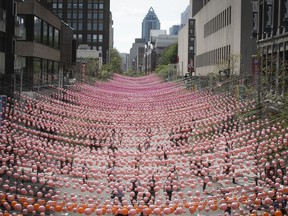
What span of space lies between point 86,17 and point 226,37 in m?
105

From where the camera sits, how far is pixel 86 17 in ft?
557

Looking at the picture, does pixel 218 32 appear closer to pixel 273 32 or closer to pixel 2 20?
pixel 273 32

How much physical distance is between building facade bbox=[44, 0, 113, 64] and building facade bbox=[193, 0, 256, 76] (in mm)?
74121

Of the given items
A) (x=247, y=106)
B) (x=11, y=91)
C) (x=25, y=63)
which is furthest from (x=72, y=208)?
(x=25, y=63)

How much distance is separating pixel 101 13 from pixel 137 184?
6087 inches

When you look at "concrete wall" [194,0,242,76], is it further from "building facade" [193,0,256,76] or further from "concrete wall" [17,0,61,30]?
"concrete wall" [17,0,61,30]

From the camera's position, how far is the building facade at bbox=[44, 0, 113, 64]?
168 m

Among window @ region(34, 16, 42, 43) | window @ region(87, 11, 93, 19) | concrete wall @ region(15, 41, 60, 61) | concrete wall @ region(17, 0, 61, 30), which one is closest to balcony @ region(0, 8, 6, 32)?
concrete wall @ region(17, 0, 61, 30)

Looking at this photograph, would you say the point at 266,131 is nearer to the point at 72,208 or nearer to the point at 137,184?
the point at 137,184

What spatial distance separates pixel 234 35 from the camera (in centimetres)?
6269

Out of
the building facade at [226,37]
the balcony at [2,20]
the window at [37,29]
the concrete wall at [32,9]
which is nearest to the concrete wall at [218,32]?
the building facade at [226,37]

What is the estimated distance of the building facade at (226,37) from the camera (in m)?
58.3

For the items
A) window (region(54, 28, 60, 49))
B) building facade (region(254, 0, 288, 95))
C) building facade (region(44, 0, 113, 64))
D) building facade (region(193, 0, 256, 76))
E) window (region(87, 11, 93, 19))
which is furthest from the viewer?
window (region(87, 11, 93, 19))

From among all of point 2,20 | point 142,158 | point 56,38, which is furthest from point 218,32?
point 142,158
